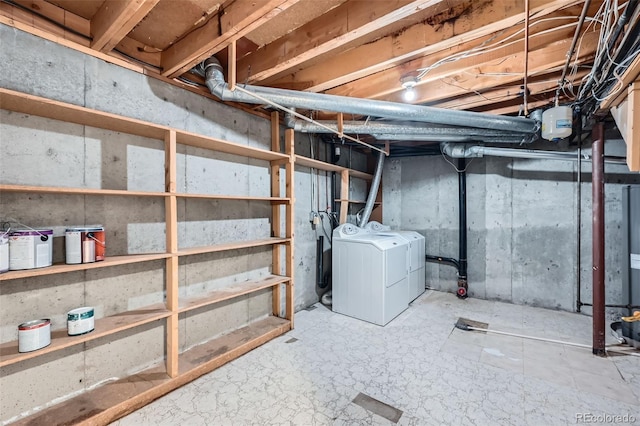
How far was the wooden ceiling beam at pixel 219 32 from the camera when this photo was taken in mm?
1420

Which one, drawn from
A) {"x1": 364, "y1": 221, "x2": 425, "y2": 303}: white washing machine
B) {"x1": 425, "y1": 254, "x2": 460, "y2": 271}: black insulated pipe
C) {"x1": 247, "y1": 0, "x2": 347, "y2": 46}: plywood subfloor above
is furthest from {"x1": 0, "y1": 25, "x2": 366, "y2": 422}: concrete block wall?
{"x1": 425, "y1": 254, "x2": 460, "y2": 271}: black insulated pipe

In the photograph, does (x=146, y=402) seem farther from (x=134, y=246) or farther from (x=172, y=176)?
(x=172, y=176)

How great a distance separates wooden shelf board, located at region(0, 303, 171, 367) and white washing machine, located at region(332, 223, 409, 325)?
197 centimetres

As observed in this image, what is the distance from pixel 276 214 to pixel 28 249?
1.93m

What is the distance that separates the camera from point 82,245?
62.5 inches

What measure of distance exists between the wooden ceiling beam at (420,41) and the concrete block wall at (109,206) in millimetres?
930

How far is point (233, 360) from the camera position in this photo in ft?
7.60

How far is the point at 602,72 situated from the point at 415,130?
146 cm

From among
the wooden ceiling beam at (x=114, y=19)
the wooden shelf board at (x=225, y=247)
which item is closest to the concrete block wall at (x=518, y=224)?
the wooden shelf board at (x=225, y=247)

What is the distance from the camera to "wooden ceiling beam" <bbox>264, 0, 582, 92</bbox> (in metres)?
1.51

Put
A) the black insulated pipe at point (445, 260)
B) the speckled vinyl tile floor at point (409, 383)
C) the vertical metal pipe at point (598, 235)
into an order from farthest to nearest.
→ 1. the black insulated pipe at point (445, 260)
2. the vertical metal pipe at point (598, 235)
3. the speckled vinyl tile floor at point (409, 383)

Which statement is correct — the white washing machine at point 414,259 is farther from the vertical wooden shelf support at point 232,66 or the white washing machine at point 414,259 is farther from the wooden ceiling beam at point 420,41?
the vertical wooden shelf support at point 232,66

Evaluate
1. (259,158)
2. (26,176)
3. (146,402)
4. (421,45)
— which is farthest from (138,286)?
(421,45)

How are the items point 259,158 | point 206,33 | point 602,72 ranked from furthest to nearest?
1. point 259,158
2. point 602,72
3. point 206,33
